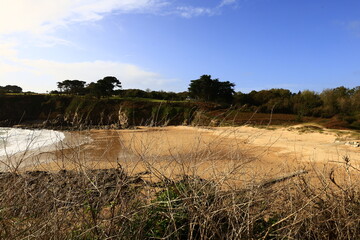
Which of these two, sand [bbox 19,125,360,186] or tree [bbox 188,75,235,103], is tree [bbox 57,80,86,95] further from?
sand [bbox 19,125,360,186]

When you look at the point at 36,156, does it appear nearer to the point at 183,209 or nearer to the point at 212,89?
the point at 183,209

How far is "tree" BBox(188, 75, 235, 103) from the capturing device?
1576 inches

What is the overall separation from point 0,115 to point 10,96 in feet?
18.4

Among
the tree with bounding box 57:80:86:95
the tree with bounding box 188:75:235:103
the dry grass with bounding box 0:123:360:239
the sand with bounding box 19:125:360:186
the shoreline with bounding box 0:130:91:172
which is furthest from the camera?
the tree with bounding box 57:80:86:95

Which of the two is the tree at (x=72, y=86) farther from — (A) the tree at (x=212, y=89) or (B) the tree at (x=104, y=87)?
(A) the tree at (x=212, y=89)

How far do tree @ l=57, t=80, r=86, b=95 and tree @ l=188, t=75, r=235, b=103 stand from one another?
28435 millimetres

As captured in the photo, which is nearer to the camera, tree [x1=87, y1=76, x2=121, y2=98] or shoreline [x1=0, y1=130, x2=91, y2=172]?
shoreline [x1=0, y1=130, x2=91, y2=172]

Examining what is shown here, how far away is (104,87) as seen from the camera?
45.1 metres

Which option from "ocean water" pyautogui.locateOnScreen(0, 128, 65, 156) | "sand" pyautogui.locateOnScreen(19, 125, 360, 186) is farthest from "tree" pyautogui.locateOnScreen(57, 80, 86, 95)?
"sand" pyautogui.locateOnScreen(19, 125, 360, 186)

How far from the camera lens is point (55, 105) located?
140ft

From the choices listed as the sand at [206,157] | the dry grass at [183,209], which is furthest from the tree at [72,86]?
the dry grass at [183,209]

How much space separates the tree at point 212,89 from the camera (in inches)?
1576

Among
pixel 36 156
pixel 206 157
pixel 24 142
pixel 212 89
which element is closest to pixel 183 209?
pixel 206 157

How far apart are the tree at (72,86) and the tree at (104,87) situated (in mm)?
11612
